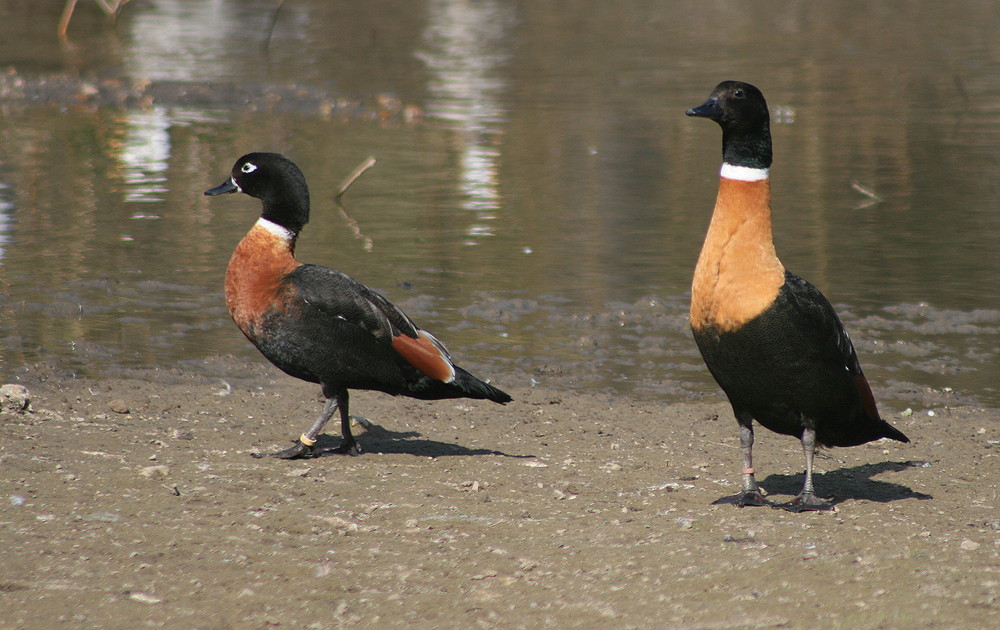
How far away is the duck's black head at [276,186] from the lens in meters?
6.90

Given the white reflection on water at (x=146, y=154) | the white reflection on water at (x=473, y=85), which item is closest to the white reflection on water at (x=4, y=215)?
the white reflection on water at (x=146, y=154)

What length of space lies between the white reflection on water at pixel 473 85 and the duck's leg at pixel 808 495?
5973mm

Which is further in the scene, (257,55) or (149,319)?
(257,55)

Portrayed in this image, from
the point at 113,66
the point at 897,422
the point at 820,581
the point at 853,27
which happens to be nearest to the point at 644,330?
the point at 897,422

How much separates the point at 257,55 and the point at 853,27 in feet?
46.0

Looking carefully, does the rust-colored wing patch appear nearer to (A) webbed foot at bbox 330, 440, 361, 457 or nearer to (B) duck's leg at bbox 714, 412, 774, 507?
(A) webbed foot at bbox 330, 440, 361, 457

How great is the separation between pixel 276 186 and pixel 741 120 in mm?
2519

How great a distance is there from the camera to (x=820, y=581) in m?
4.94

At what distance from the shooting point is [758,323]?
5.54 metres

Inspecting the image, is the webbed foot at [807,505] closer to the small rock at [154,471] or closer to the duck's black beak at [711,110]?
the duck's black beak at [711,110]

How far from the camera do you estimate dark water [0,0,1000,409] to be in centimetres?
903

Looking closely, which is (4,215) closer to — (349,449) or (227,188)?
(227,188)

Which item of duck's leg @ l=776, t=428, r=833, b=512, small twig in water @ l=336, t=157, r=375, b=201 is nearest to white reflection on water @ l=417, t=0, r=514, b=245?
small twig in water @ l=336, t=157, r=375, b=201

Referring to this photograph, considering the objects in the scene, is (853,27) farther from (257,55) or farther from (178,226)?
(178,226)
